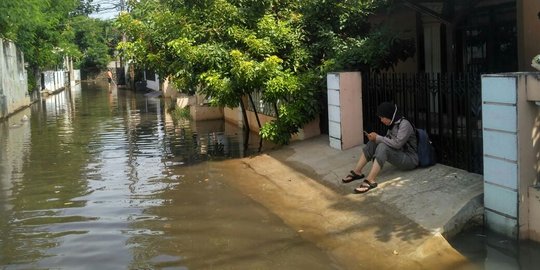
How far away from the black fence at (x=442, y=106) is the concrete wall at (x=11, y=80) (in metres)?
17.8

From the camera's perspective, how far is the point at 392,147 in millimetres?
7504

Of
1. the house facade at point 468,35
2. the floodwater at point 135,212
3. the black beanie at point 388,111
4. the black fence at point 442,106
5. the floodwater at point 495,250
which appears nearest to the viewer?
the floodwater at point 495,250

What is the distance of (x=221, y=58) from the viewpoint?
36.2ft

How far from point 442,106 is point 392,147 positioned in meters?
1.33

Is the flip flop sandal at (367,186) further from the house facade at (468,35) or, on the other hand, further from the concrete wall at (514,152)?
the house facade at (468,35)

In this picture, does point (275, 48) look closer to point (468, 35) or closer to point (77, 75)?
point (468, 35)

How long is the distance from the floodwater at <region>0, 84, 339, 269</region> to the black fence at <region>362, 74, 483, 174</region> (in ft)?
8.65

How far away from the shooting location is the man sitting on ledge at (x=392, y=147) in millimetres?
7474

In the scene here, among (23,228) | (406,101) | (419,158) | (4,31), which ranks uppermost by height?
(4,31)

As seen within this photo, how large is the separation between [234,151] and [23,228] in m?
6.24

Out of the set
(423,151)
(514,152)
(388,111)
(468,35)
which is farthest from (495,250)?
(468,35)

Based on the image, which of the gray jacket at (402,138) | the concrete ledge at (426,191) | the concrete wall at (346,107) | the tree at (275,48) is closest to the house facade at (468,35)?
the tree at (275,48)

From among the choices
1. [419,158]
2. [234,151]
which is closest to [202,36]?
[234,151]

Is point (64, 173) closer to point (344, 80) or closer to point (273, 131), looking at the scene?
point (273, 131)
